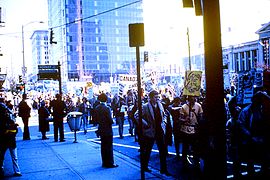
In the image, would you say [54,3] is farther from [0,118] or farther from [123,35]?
[0,118]

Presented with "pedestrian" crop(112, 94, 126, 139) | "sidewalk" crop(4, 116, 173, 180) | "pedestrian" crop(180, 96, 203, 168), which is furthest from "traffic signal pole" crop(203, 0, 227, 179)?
"pedestrian" crop(112, 94, 126, 139)

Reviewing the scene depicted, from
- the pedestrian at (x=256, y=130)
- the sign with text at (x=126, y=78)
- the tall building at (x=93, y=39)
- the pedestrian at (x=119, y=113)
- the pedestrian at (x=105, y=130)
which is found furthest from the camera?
the tall building at (x=93, y=39)

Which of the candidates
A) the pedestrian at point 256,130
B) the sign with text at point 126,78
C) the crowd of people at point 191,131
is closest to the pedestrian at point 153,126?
the crowd of people at point 191,131

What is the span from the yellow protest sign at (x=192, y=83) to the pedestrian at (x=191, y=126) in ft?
2.33

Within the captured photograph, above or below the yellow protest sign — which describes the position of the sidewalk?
below

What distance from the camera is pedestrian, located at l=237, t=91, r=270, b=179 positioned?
20.9ft

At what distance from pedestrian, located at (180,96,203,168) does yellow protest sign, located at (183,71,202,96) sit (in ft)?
2.33

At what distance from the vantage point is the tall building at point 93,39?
125875 millimetres

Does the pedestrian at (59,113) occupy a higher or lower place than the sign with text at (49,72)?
lower

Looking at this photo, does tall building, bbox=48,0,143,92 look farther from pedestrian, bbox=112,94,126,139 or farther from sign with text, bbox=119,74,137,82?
pedestrian, bbox=112,94,126,139

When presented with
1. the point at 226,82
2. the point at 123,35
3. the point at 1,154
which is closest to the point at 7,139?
the point at 1,154

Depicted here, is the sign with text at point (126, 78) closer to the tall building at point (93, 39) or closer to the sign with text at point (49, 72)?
the sign with text at point (49, 72)

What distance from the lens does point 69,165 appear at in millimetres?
8938

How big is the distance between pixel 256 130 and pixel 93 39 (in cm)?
12630
